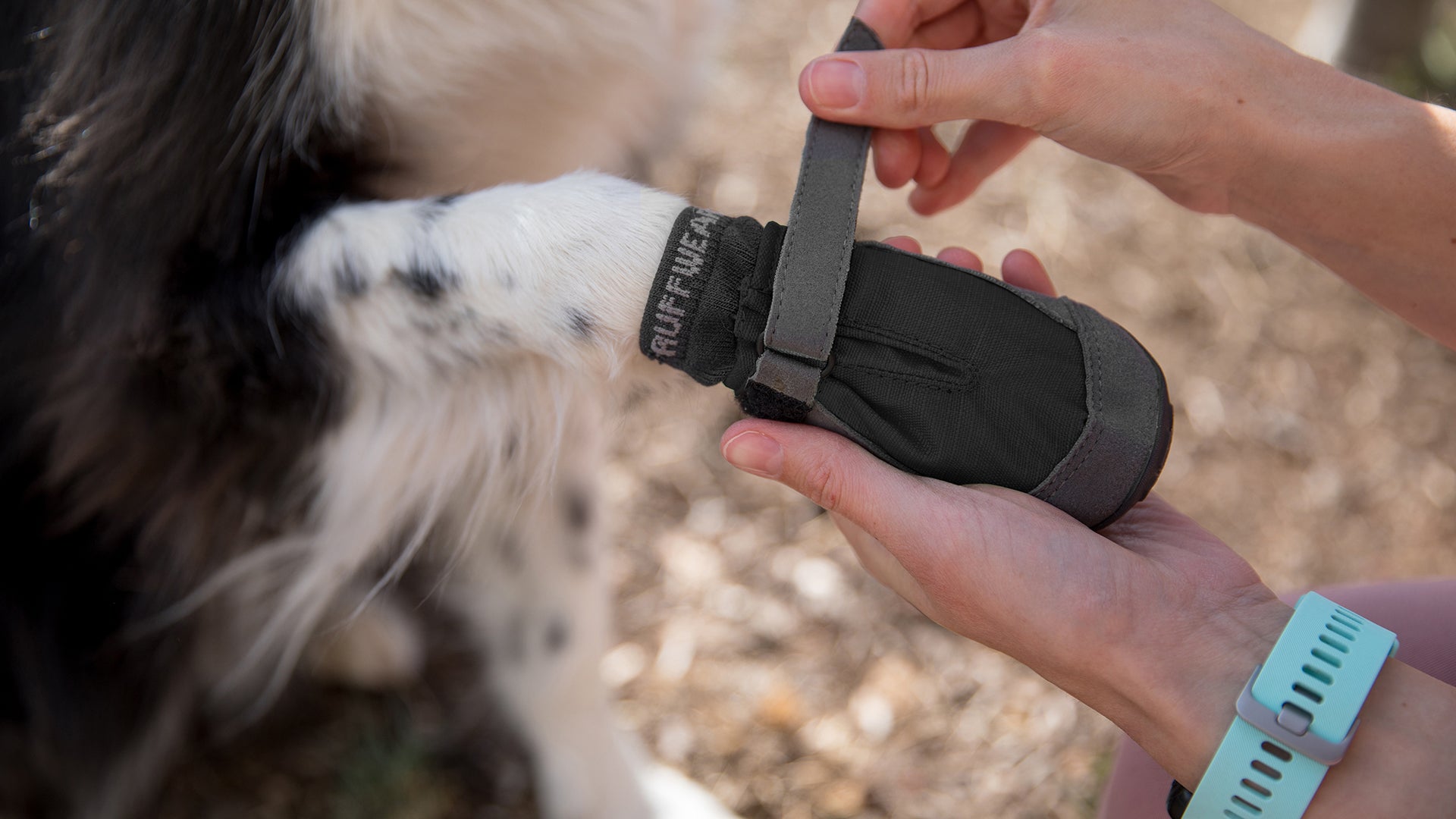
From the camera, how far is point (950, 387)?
889mm

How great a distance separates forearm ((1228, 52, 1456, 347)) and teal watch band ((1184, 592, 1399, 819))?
0.55 meters

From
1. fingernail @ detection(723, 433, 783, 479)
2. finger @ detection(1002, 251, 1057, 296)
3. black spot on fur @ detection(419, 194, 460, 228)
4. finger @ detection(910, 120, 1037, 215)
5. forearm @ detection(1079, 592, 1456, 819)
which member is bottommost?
forearm @ detection(1079, 592, 1456, 819)

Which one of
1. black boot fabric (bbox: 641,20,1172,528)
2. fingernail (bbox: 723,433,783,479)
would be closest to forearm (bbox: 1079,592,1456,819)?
black boot fabric (bbox: 641,20,1172,528)

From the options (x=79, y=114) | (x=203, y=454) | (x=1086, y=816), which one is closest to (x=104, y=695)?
(x=203, y=454)

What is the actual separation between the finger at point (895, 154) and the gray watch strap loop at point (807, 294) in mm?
270

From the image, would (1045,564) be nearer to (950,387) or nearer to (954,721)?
(950,387)

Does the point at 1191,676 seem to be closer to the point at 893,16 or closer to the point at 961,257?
the point at 961,257

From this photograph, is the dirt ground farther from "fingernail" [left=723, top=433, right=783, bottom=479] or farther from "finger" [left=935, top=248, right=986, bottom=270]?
"fingernail" [left=723, top=433, right=783, bottom=479]

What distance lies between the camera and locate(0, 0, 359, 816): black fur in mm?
1016

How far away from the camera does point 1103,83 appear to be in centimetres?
104

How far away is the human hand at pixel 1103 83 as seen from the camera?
103 centimetres


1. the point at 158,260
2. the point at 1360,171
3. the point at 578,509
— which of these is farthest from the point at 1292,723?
the point at 158,260

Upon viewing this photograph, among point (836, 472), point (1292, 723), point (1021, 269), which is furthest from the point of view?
point (1021, 269)

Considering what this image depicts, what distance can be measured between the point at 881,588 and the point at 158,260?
1460mm
